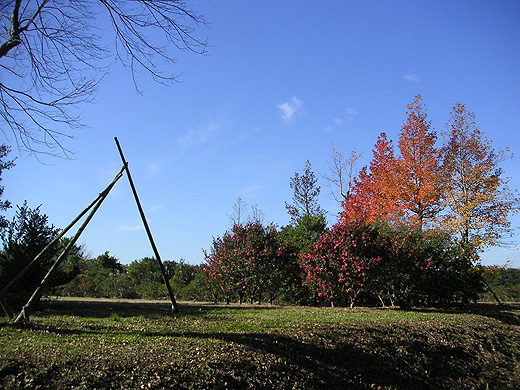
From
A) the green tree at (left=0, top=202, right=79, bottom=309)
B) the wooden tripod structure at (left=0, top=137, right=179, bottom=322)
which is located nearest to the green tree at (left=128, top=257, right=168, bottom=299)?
the green tree at (left=0, top=202, right=79, bottom=309)

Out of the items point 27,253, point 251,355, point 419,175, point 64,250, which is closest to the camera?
point 251,355

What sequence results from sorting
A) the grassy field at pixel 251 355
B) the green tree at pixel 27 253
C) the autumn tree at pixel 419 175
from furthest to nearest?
the autumn tree at pixel 419 175 < the green tree at pixel 27 253 < the grassy field at pixel 251 355

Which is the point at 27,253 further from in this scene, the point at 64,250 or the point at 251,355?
the point at 251,355

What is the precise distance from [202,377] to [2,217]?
A: 12.8m

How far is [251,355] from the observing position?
492cm

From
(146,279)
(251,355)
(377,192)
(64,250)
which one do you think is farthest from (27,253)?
(377,192)

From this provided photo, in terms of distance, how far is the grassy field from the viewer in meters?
3.93

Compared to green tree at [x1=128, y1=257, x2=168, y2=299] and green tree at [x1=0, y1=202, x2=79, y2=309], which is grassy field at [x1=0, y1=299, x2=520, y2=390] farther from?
green tree at [x1=128, y1=257, x2=168, y2=299]

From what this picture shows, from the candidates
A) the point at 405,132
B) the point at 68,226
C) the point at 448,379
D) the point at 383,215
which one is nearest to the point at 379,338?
the point at 448,379

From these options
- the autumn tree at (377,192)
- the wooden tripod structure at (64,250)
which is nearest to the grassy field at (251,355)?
the wooden tripod structure at (64,250)

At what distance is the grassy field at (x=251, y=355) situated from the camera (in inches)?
155

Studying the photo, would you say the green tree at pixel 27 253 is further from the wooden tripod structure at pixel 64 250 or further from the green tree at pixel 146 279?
the green tree at pixel 146 279

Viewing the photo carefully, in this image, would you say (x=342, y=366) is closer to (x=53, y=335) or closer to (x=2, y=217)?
(x=53, y=335)

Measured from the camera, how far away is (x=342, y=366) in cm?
555
